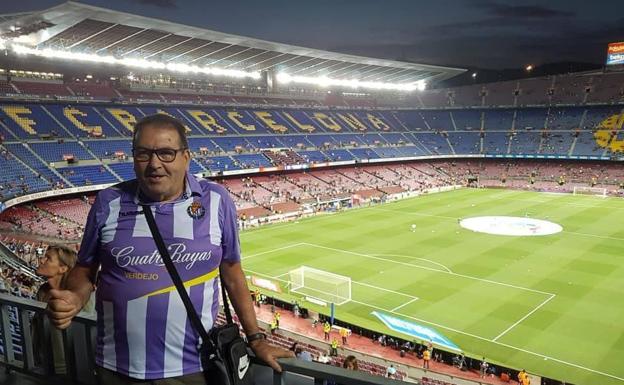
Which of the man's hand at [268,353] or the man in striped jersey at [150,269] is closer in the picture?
the man in striped jersey at [150,269]

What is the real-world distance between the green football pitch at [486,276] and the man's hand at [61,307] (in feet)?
62.4

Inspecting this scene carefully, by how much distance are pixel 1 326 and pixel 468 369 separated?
1758cm

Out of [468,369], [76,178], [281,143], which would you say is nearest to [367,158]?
[281,143]

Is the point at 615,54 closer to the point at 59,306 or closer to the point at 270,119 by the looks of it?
the point at 270,119

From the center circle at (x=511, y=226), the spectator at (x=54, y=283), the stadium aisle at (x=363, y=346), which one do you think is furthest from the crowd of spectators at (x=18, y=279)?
the center circle at (x=511, y=226)

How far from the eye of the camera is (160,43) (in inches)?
1870

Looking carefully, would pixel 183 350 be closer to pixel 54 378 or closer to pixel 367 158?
pixel 54 378

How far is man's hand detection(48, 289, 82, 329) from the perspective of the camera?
9.82ft

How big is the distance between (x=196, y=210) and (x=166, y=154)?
1.34ft

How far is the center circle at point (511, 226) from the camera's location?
39.6 meters

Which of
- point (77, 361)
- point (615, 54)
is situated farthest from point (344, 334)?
point (615, 54)

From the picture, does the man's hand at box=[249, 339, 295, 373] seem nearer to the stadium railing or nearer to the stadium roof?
the stadium railing

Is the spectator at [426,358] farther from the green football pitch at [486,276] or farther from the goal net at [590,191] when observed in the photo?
the goal net at [590,191]

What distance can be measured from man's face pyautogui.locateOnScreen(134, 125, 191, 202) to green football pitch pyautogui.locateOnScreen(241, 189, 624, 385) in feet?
62.1
